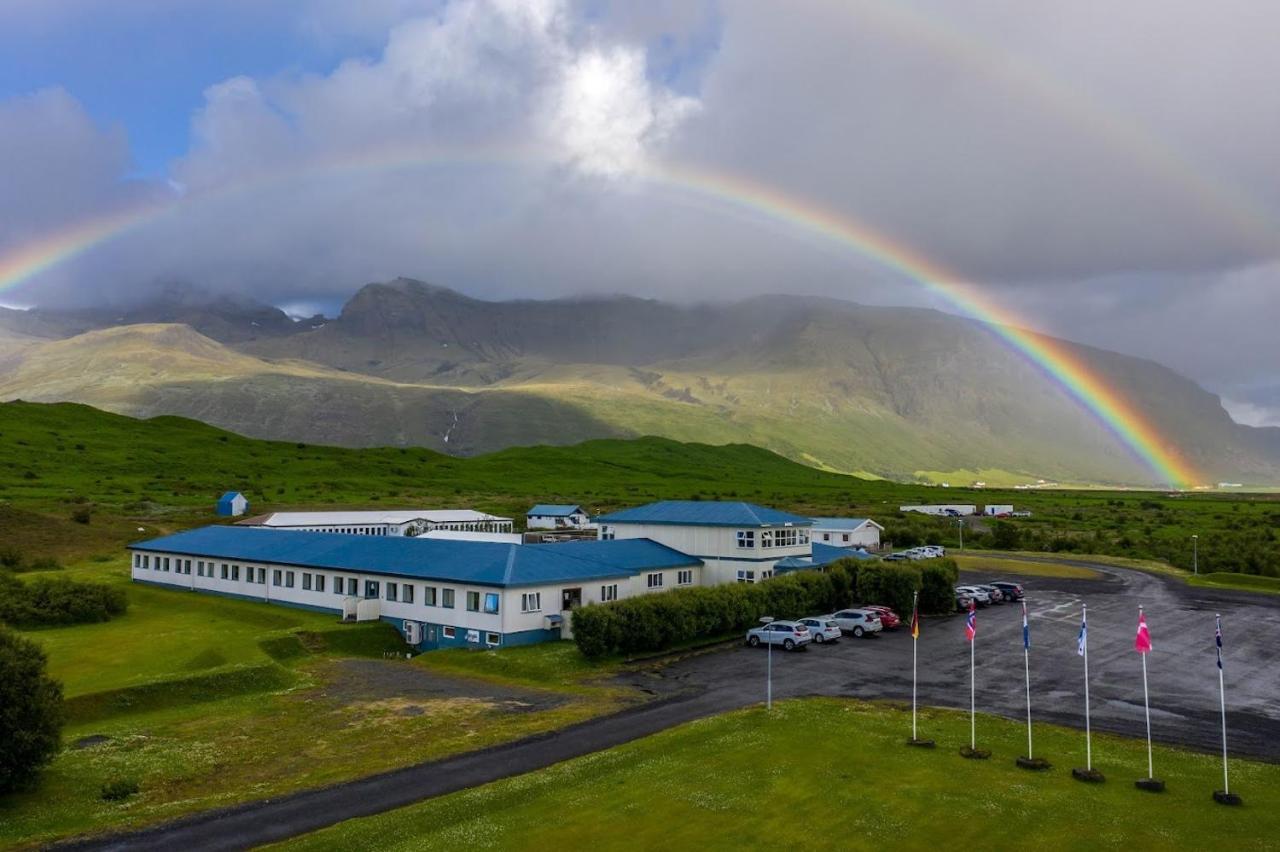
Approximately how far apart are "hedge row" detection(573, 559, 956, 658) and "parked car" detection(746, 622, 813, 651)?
2.69 meters

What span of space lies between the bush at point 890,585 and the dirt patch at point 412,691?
3695 centimetres

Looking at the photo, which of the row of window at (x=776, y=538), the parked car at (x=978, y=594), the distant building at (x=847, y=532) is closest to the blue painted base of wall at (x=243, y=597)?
the row of window at (x=776, y=538)

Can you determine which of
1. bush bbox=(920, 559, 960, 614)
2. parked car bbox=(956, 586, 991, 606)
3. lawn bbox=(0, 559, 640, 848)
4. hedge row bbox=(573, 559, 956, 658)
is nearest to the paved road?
parked car bbox=(956, 586, 991, 606)

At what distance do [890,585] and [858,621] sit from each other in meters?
10.2

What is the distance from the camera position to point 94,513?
130 m

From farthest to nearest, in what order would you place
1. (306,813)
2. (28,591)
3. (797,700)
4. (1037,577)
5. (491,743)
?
(1037,577)
(28,591)
(797,700)
(491,743)
(306,813)

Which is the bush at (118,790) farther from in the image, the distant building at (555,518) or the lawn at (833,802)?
the distant building at (555,518)

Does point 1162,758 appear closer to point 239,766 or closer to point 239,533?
point 239,766

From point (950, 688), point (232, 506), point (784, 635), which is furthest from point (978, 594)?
point (232, 506)

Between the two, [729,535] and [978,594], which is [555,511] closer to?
[729,535]

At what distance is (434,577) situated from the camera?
63.4 meters

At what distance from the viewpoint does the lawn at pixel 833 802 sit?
27547mm

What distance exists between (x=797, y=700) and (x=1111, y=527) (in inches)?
5858

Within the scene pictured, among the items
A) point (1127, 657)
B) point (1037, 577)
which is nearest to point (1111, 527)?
point (1037, 577)
